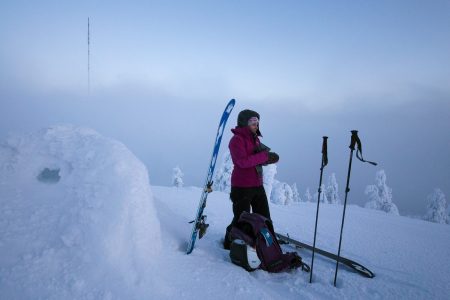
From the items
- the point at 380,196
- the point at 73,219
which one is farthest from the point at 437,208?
the point at 73,219

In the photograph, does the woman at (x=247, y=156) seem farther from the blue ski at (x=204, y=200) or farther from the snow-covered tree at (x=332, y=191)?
the snow-covered tree at (x=332, y=191)

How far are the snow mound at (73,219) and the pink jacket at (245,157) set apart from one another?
60.3 inches

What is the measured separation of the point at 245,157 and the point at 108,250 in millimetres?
Answer: 2453

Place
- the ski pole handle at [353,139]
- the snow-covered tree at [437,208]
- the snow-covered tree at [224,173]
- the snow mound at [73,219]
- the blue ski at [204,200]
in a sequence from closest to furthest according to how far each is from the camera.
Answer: the snow mound at [73,219] < the ski pole handle at [353,139] < the blue ski at [204,200] < the snow-covered tree at [224,173] < the snow-covered tree at [437,208]

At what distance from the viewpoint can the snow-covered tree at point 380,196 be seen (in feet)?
108

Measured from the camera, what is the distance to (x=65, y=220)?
3.45m

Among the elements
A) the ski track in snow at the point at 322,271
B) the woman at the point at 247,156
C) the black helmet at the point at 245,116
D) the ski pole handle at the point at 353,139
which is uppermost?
the black helmet at the point at 245,116

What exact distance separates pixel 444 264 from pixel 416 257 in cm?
45

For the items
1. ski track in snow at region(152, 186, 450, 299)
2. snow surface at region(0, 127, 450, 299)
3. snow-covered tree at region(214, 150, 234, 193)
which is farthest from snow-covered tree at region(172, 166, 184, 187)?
snow surface at region(0, 127, 450, 299)

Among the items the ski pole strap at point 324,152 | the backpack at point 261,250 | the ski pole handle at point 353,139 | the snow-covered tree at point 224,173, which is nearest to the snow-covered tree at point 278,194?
the snow-covered tree at point 224,173

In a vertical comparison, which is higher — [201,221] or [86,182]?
[86,182]

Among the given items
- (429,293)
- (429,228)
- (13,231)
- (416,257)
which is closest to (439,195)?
(429,228)

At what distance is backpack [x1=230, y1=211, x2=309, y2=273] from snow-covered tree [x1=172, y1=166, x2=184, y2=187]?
30.7m

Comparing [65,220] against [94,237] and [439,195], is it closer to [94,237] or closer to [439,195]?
[94,237]
